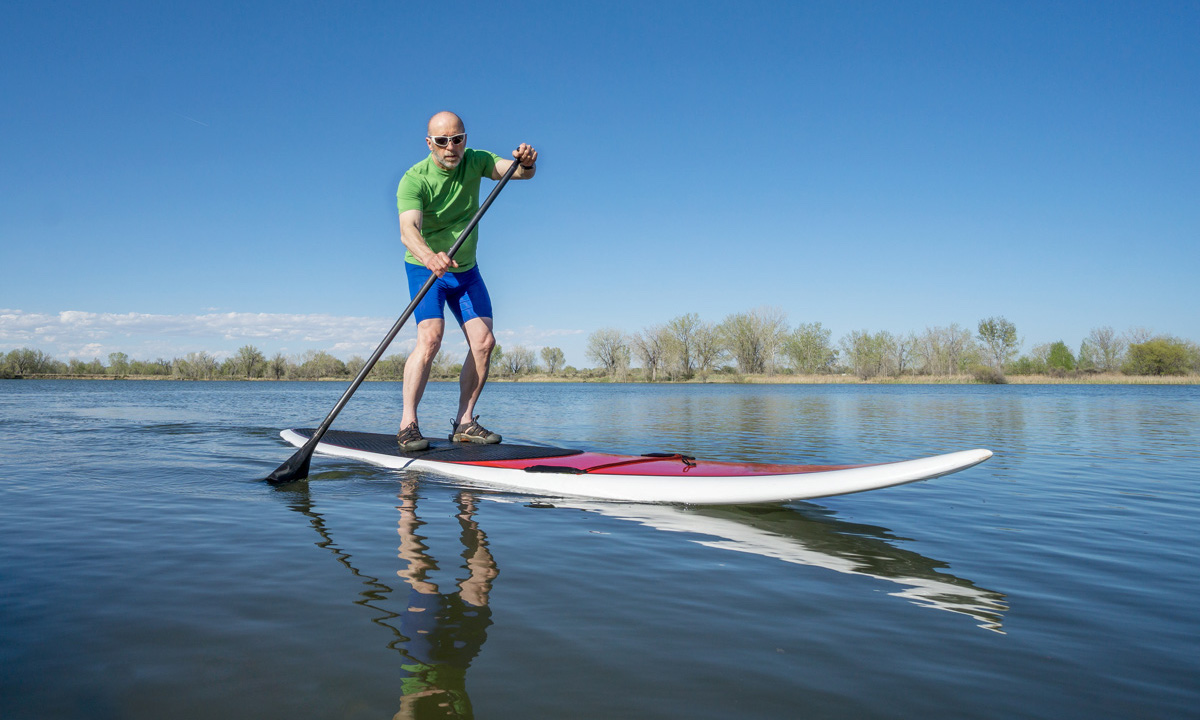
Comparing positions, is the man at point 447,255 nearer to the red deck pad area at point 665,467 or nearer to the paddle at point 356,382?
the paddle at point 356,382

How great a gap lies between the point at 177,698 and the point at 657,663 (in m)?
1.30

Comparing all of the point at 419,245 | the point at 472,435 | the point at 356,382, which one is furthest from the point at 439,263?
the point at 472,435

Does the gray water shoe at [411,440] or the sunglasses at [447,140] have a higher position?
the sunglasses at [447,140]

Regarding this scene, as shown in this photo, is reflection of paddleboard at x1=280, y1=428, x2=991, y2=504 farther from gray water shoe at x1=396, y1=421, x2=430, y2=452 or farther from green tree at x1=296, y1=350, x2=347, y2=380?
green tree at x1=296, y1=350, x2=347, y2=380

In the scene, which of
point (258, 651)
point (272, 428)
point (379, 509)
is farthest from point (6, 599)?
point (272, 428)

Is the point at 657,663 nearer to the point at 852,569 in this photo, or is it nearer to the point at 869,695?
the point at 869,695

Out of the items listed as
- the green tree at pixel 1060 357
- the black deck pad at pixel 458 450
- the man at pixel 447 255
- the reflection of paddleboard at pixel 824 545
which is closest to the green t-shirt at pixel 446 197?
the man at pixel 447 255

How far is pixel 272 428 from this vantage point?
34.6ft

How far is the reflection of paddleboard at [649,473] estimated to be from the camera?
365cm

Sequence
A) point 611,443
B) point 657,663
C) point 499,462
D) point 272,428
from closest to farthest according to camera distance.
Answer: point 657,663 < point 499,462 < point 611,443 < point 272,428

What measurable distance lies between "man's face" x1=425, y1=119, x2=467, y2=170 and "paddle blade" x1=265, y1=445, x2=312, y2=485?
2674 mm

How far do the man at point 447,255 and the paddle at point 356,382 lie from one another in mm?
137

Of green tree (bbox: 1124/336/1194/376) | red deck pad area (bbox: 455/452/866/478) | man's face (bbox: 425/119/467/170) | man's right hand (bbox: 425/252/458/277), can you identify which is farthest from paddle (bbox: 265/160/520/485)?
green tree (bbox: 1124/336/1194/376)

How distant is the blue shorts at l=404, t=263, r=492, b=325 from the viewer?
562 cm
